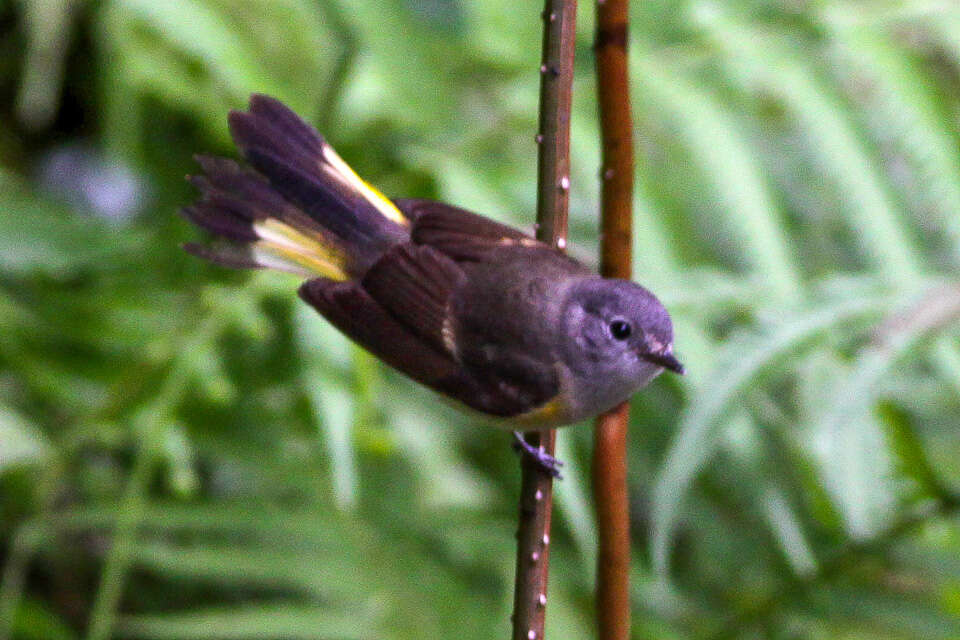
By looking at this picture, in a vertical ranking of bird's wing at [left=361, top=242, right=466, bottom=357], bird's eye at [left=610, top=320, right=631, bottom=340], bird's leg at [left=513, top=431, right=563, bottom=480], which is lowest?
bird's leg at [left=513, top=431, right=563, bottom=480]

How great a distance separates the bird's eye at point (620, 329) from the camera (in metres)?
0.94

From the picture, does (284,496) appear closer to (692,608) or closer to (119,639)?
(119,639)

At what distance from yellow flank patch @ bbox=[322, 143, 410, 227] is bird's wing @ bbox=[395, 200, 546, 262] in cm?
1

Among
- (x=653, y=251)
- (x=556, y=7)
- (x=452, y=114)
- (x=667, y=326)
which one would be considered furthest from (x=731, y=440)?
(x=556, y=7)

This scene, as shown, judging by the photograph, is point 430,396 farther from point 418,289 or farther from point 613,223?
point 613,223

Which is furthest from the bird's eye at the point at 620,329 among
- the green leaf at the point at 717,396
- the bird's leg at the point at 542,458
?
the green leaf at the point at 717,396

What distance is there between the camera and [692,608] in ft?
6.52

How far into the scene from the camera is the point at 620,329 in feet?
3.10

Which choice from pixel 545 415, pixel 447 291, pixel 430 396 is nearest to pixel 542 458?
pixel 545 415

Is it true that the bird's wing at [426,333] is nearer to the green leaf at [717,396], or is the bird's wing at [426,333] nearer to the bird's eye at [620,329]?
the bird's eye at [620,329]

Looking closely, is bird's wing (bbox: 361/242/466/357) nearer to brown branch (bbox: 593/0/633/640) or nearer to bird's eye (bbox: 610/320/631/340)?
bird's eye (bbox: 610/320/631/340)

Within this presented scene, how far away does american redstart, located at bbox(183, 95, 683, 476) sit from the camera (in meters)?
0.91

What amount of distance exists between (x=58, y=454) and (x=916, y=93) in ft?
5.01

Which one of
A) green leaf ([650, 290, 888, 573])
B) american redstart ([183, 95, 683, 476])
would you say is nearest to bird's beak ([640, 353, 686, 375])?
american redstart ([183, 95, 683, 476])
